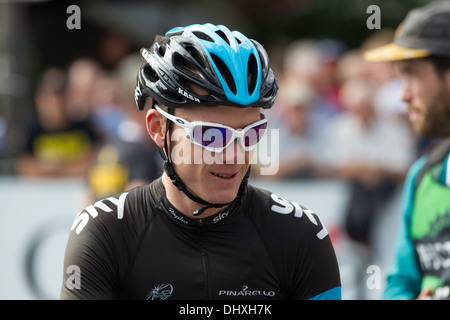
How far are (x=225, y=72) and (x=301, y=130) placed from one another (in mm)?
5098

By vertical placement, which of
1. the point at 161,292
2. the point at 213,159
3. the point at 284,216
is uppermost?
the point at 213,159

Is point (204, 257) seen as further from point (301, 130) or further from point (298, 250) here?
point (301, 130)

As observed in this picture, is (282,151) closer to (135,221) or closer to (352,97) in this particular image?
(352,97)

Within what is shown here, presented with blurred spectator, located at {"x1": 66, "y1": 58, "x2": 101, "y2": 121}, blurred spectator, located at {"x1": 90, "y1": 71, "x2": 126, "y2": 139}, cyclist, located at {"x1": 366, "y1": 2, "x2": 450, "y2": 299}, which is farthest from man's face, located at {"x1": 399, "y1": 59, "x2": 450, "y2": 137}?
blurred spectator, located at {"x1": 66, "y1": 58, "x2": 101, "y2": 121}

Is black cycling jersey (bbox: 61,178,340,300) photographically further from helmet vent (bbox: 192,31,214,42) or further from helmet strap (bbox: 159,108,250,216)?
helmet vent (bbox: 192,31,214,42)

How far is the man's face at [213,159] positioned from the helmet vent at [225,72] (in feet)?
0.28

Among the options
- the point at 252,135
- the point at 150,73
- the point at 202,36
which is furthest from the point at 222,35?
the point at 252,135

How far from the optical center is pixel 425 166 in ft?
11.6

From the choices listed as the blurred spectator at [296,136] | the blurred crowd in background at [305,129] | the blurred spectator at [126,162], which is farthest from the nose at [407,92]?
the blurred spectator at [296,136]

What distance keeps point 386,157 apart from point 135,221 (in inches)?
205

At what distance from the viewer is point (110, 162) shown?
19.6 feet

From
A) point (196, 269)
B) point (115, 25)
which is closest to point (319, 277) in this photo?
point (196, 269)

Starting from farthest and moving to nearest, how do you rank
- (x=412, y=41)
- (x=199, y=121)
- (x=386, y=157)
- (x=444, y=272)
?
(x=386, y=157), (x=412, y=41), (x=444, y=272), (x=199, y=121)

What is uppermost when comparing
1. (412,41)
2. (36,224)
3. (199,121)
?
(412,41)
